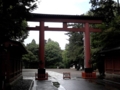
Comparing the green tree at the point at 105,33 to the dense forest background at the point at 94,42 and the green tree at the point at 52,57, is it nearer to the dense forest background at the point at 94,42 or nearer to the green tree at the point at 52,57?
the dense forest background at the point at 94,42

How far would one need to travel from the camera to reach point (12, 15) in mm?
13414

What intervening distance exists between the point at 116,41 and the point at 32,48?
2104 inches

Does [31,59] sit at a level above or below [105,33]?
below

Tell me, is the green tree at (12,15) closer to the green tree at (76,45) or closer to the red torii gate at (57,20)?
the red torii gate at (57,20)

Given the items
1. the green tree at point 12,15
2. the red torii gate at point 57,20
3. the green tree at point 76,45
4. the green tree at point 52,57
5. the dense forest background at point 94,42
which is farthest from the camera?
the green tree at point 52,57

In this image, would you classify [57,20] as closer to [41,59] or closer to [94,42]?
[41,59]

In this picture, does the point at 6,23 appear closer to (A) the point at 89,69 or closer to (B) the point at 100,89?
(B) the point at 100,89

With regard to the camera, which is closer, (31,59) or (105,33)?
(105,33)

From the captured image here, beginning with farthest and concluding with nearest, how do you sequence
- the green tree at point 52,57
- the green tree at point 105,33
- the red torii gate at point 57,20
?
the green tree at point 52,57
the red torii gate at point 57,20
the green tree at point 105,33

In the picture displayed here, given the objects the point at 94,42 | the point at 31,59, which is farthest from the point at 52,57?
the point at 94,42

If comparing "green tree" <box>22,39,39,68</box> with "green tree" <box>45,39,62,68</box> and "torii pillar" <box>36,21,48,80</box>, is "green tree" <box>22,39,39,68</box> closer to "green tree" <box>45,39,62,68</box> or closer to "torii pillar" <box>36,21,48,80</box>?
"green tree" <box>45,39,62,68</box>

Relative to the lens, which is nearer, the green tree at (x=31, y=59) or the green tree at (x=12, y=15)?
the green tree at (x=12, y=15)

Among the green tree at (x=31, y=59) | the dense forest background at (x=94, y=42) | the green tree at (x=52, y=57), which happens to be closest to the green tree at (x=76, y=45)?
the dense forest background at (x=94, y=42)

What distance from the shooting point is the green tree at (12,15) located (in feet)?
39.7
